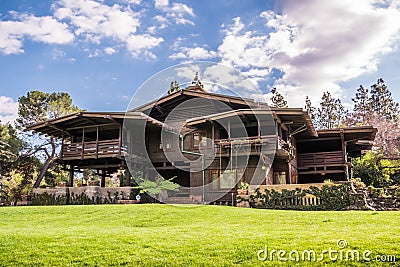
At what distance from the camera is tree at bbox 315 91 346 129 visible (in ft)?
157

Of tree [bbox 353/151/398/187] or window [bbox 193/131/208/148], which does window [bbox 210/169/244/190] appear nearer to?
window [bbox 193/131/208/148]

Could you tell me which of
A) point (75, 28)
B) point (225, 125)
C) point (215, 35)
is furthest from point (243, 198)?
point (75, 28)

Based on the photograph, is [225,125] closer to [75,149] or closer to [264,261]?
[75,149]

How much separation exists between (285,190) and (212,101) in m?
8.60

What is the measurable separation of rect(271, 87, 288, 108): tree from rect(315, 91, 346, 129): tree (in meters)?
6.20

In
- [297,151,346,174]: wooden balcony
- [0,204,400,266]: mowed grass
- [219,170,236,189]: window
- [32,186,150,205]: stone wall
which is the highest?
[297,151,346,174]: wooden balcony

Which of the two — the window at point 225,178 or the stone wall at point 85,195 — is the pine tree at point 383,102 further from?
the stone wall at point 85,195

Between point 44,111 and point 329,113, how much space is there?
108ft

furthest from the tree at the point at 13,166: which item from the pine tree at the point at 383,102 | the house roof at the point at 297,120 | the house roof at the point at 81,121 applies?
the pine tree at the point at 383,102

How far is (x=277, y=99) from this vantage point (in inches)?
1797

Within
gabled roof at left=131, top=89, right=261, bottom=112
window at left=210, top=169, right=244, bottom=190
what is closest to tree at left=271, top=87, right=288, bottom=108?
gabled roof at left=131, top=89, right=261, bottom=112

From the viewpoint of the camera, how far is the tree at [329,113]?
4772 cm

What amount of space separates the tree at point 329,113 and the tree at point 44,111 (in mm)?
29786

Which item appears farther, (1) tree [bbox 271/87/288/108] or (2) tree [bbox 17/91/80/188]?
(1) tree [bbox 271/87/288/108]
